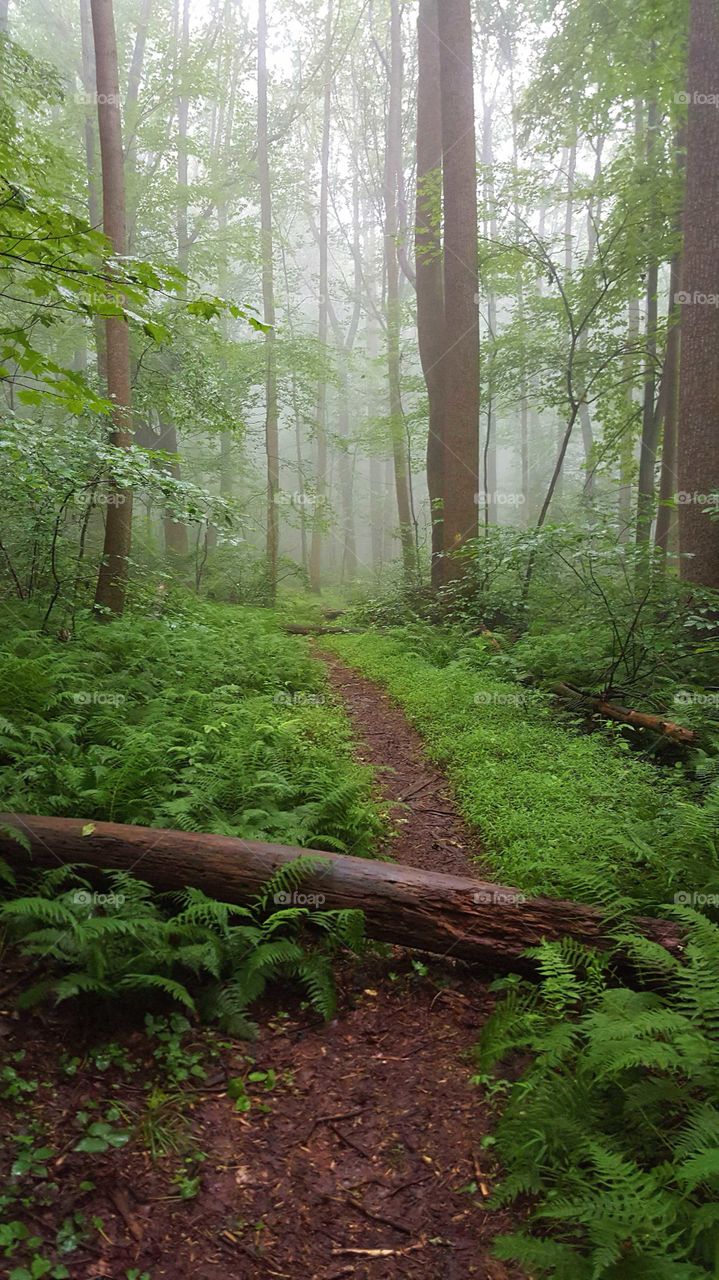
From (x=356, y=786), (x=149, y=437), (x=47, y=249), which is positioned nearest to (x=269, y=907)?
(x=356, y=786)

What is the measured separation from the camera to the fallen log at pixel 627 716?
6.20 meters

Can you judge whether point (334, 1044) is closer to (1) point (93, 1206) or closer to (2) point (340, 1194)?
(2) point (340, 1194)

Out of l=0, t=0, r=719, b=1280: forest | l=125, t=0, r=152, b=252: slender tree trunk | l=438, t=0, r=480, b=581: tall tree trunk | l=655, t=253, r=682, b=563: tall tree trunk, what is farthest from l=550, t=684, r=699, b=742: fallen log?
l=125, t=0, r=152, b=252: slender tree trunk

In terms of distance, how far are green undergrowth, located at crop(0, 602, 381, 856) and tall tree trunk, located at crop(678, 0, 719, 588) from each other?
495 cm

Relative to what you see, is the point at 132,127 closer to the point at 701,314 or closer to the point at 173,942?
the point at 701,314

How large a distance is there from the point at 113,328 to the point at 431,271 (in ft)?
25.9

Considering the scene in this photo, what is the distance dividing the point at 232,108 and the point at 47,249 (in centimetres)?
2829

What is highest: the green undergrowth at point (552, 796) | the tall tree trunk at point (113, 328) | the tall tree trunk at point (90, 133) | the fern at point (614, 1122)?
the tall tree trunk at point (90, 133)

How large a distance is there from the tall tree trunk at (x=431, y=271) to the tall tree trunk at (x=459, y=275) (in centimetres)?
135

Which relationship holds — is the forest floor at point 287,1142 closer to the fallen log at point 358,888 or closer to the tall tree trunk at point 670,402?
the fallen log at point 358,888

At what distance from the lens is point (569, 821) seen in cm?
483

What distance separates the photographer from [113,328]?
8.57m

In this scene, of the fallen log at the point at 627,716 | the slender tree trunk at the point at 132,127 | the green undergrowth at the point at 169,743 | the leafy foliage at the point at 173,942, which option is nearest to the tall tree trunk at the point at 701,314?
the fallen log at the point at 627,716

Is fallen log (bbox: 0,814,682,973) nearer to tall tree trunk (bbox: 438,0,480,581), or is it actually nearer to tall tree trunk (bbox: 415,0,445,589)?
tall tree trunk (bbox: 438,0,480,581)
